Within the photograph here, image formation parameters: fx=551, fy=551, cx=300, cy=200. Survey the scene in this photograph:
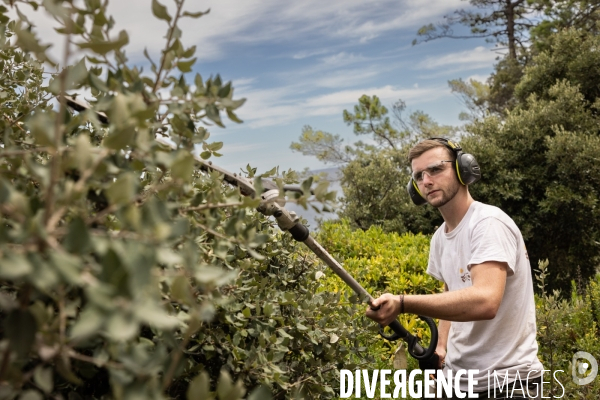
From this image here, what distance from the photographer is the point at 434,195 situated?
11.2 ft

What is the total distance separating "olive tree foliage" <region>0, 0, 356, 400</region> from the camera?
695 mm

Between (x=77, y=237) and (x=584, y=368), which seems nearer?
(x=77, y=237)

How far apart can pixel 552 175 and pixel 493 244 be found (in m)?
10.8

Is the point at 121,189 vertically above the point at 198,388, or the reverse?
the point at 121,189

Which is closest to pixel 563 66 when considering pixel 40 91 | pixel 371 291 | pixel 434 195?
pixel 371 291

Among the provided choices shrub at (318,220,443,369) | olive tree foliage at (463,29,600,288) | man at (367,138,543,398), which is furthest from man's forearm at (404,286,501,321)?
olive tree foliage at (463,29,600,288)

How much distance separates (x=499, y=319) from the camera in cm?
310

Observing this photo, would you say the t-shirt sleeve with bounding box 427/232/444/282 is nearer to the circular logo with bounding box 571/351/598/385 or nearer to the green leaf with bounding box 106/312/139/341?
the circular logo with bounding box 571/351/598/385

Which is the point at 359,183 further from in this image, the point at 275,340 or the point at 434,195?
the point at 275,340

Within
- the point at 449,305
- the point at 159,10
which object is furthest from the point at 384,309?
the point at 159,10

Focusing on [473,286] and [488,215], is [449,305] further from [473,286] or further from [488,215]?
[488,215]

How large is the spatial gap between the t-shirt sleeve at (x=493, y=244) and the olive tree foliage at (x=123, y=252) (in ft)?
3.24

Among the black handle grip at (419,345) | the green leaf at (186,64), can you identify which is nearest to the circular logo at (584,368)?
the black handle grip at (419,345)

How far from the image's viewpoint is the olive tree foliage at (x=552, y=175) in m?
12.1
